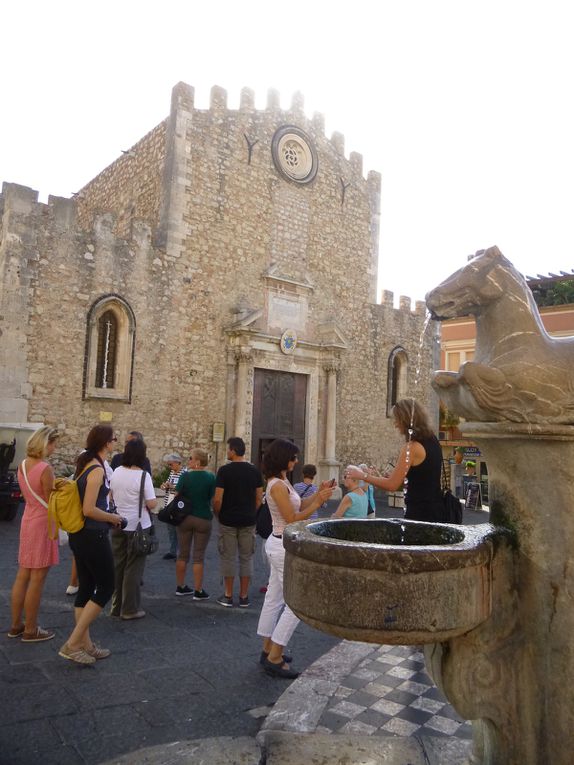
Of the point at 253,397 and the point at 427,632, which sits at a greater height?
the point at 253,397

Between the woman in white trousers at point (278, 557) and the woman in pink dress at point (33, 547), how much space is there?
1.71 m

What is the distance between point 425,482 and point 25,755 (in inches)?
114

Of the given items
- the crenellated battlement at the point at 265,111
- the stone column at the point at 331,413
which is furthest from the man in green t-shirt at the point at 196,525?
the crenellated battlement at the point at 265,111

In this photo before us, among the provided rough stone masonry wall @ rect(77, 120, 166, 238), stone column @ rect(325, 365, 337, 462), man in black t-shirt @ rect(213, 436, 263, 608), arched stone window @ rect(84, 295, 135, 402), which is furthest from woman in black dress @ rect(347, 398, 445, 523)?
stone column @ rect(325, 365, 337, 462)

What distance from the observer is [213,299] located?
14.6 meters

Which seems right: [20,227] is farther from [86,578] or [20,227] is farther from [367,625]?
[367,625]

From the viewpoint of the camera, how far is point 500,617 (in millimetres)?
2367

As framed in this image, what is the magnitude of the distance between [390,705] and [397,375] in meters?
15.8

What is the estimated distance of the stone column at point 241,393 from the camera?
14.5m

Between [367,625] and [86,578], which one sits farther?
[86,578]

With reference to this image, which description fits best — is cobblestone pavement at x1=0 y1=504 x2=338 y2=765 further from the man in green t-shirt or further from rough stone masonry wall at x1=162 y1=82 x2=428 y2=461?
rough stone masonry wall at x1=162 y1=82 x2=428 y2=461

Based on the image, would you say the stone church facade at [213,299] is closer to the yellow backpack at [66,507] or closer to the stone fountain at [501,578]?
the yellow backpack at [66,507]

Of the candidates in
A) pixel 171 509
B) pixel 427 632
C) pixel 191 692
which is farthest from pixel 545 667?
pixel 171 509

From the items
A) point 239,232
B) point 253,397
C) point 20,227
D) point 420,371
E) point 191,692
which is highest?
point 239,232
